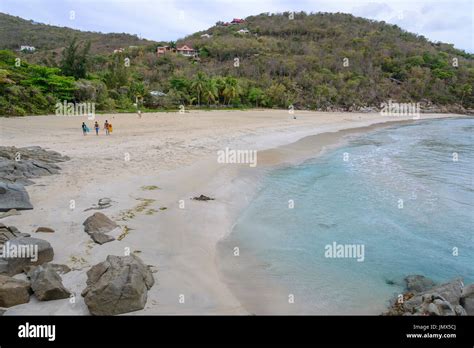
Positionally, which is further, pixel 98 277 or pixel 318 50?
pixel 318 50

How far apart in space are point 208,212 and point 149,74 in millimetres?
51738

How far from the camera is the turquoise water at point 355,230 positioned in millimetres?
8125

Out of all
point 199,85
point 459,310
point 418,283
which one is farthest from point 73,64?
point 459,310

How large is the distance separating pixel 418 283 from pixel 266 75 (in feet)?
205

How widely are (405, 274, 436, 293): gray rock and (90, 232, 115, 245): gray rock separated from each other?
6.82 meters

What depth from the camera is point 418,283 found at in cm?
828

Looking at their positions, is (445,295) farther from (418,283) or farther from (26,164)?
(26,164)

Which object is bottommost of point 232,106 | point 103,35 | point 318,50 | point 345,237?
point 345,237

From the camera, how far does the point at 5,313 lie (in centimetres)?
579

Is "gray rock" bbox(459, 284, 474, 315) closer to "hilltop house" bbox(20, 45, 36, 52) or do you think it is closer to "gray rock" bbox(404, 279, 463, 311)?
"gray rock" bbox(404, 279, 463, 311)

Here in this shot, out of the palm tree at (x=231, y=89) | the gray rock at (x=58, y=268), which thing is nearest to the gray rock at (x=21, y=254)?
the gray rock at (x=58, y=268)

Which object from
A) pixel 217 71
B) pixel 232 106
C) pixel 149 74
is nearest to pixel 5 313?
pixel 232 106
